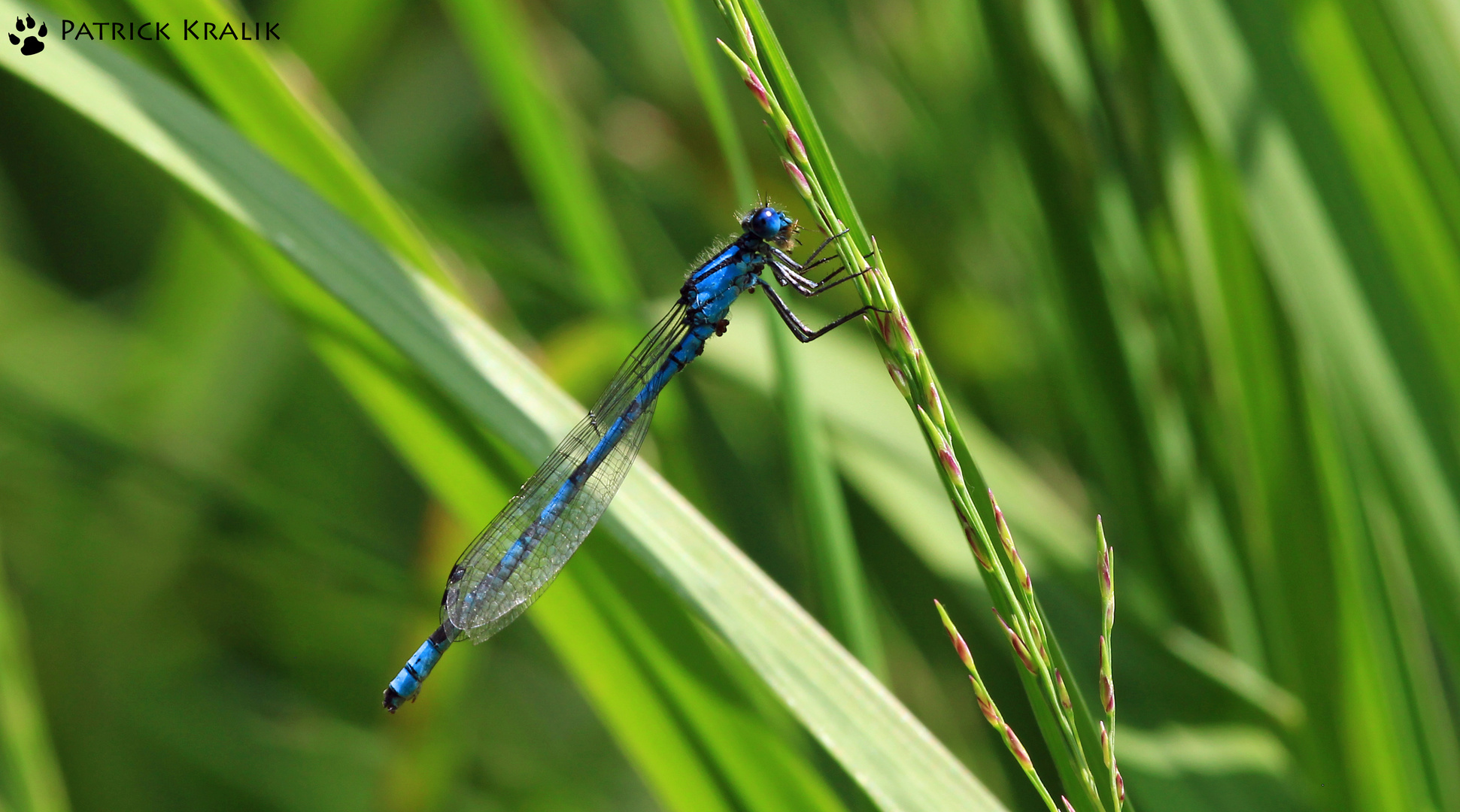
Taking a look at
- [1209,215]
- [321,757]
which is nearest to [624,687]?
[1209,215]

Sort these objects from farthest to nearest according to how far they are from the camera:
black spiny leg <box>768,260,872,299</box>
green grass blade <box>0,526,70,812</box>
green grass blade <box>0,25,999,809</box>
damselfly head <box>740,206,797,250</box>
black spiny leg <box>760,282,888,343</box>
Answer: damselfly head <box>740,206,797,250</box> < black spiny leg <box>768,260,872,299</box> < green grass blade <box>0,526,70,812</box> < black spiny leg <box>760,282,888,343</box> < green grass blade <box>0,25,999,809</box>

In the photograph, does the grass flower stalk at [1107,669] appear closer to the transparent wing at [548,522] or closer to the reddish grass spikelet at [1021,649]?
the reddish grass spikelet at [1021,649]

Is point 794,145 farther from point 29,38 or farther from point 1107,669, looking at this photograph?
point 29,38

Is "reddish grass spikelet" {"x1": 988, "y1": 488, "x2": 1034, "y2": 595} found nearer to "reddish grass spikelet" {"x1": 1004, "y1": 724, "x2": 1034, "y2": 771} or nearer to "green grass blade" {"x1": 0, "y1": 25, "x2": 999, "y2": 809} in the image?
"reddish grass spikelet" {"x1": 1004, "y1": 724, "x2": 1034, "y2": 771}

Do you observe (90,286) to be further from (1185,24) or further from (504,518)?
(1185,24)

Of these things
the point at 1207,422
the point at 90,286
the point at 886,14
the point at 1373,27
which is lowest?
the point at 1207,422

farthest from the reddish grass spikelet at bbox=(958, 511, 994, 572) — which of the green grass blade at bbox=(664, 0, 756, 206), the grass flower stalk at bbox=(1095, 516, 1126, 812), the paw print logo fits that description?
the paw print logo

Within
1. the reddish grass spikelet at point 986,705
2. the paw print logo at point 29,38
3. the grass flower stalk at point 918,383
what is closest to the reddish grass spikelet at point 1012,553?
the grass flower stalk at point 918,383
